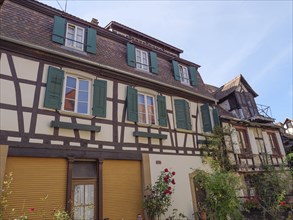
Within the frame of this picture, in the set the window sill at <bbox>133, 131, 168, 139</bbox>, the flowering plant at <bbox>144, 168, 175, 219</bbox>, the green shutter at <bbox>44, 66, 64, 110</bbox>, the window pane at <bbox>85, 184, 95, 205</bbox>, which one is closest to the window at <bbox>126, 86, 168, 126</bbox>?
the window sill at <bbox>133, 131, 168, 139</bbox>

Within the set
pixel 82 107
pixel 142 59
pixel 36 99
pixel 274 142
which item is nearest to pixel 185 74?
pixel 142 59

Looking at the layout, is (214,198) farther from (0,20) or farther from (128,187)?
(0,20)

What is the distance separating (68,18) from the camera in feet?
27.4

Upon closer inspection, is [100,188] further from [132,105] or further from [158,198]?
[132,105]

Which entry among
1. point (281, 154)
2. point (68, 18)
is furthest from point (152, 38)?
point (281, 154)

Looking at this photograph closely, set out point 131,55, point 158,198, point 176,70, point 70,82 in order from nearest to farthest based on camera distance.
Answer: point 158,198 < point 70,82 < point 131,55 < point 176,70

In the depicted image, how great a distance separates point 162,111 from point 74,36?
4.70 metres

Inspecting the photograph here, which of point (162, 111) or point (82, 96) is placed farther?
point (162, 111)

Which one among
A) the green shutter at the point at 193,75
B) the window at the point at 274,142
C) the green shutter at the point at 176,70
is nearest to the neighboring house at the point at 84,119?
the green shutter at the point at 176,70

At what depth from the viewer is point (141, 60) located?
33.5 feet

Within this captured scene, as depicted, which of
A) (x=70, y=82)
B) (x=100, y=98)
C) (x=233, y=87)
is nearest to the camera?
(x=70, y=82)

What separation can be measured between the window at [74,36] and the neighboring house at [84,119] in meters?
0.04

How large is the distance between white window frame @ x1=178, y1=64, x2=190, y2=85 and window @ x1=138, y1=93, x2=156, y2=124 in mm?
2814

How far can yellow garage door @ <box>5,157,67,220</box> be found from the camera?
5.66 m
